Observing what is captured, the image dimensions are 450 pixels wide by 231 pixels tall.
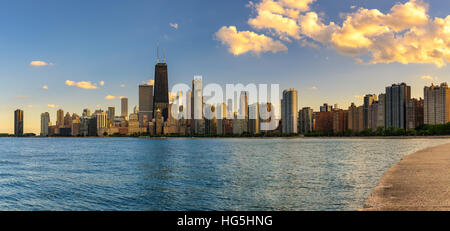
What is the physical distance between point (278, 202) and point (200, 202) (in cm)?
628

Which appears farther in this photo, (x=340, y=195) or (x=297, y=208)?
(x=340, y=195)

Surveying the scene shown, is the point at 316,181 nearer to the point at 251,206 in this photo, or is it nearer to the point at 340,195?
the point at 340,195

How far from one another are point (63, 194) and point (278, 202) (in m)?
21.5

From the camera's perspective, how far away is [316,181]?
37938mm

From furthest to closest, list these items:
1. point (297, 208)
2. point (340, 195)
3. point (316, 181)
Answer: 1. point (316, 181)
2. point (340, 195)
3. point (297, 208)

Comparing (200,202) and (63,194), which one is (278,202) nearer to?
(200,202)

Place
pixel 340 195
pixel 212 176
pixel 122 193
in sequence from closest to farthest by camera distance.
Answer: pixel 340 195 → pixel 122 193 → pixel 212 176
